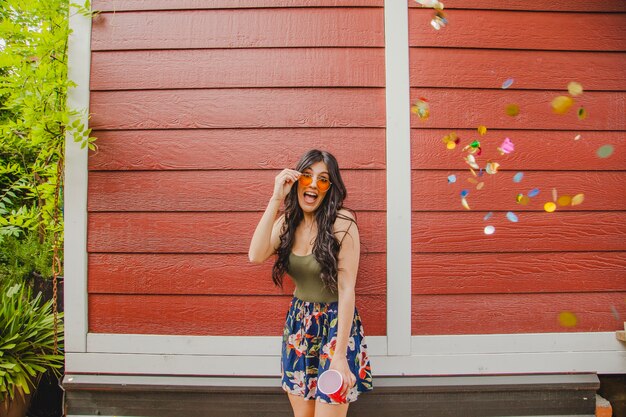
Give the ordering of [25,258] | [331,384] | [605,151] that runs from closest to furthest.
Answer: [331,384]
[605,151]
[25,258]

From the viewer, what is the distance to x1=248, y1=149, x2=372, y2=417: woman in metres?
1.51

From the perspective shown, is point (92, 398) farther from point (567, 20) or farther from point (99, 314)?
point (567, 20)

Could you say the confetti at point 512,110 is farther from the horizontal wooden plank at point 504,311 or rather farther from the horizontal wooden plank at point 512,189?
the horizontal wooden plank at point 504,311

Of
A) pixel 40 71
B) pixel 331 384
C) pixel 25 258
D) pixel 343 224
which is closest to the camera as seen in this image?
pixel 331 384

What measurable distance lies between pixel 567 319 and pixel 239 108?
6.96ft

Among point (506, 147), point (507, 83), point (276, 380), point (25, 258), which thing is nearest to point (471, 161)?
point (506, 147)

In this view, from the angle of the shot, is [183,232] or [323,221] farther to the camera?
[183,232]

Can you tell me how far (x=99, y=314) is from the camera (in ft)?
6.63

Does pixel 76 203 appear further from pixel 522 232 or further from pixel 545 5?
pixel 545 5

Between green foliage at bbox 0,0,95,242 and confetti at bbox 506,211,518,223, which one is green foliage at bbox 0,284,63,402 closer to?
green foliage at bbox 0,0,95,242

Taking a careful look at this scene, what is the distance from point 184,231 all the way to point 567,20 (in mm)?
2430

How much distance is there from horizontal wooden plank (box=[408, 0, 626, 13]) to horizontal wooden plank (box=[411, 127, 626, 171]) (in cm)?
69

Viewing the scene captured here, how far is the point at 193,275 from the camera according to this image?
2.00m

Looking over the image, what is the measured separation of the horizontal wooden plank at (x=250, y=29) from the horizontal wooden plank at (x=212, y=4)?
3 centimetres
